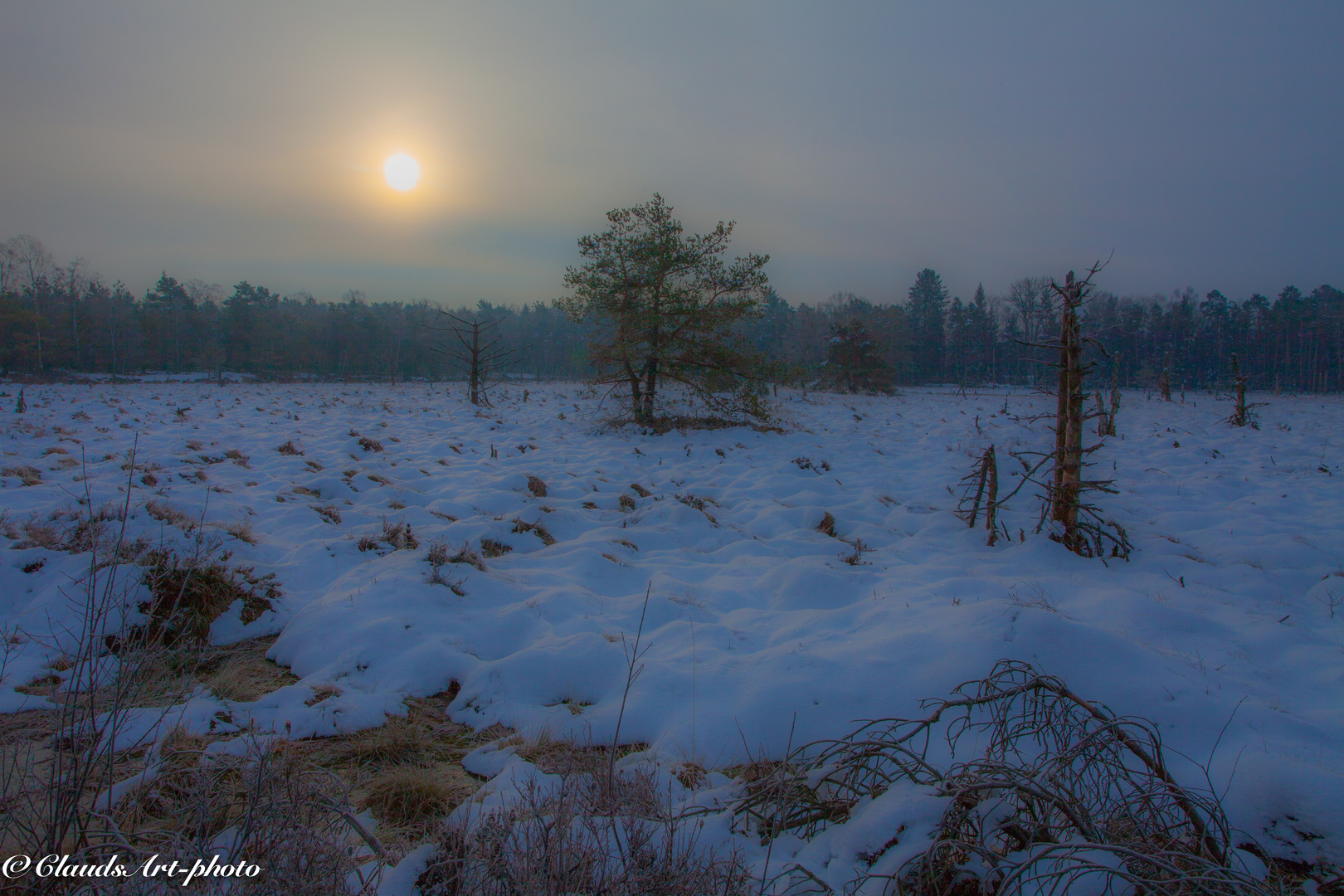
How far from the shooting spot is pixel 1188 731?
261cm

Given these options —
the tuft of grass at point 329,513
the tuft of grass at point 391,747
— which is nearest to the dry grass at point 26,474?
the tuft of grass at point 329,513

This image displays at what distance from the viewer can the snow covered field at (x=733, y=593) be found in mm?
2957

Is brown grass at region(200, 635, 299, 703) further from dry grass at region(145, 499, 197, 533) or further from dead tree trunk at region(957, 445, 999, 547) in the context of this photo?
dead tree trunk at region(957, 445, 999, 547)

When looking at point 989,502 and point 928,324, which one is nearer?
point 989,502

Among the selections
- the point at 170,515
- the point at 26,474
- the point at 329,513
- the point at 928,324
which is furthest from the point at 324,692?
the point at 928,324

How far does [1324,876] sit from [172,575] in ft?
20.4

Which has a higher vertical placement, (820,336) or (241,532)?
(820,336)

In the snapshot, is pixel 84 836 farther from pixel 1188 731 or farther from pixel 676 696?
pixel 1188 731

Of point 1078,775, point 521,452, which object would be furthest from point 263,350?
point 1078,775

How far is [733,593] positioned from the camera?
5.02 m

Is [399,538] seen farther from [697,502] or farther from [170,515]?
[697,502]

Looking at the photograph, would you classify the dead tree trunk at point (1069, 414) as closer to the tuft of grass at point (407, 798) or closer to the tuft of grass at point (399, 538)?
the tuft of grass at point (407, 798)

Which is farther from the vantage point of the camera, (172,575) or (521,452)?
(521,452)

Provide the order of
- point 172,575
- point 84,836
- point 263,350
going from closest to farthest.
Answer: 1. point 84,836
2. point 172,575
3. point 263,350
